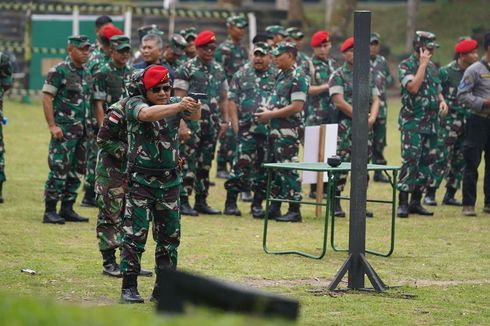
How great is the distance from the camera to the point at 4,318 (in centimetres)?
483

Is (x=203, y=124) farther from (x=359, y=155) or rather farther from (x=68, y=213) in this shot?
(x=359, y=155)

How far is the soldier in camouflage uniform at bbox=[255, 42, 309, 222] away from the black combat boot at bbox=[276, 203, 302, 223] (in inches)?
1.7

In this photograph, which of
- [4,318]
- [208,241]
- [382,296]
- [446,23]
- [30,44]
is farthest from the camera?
[446,23]

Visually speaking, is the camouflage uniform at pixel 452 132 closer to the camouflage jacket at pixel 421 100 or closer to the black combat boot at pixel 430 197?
the black combat boot at pixel 430 197

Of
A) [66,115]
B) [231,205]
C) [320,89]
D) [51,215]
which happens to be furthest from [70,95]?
[320,89]

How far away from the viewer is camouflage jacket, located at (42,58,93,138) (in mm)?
14289

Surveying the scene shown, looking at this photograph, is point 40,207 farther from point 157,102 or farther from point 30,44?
point 30,44

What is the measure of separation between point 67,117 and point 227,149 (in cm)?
565

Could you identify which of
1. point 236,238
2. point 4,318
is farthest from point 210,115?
point 4,318

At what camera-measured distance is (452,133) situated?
59.3 ft

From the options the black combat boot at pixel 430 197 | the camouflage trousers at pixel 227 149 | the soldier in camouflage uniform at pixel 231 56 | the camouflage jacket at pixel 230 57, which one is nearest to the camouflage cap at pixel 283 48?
the soldier in camouflage uniform at pixel 231 56

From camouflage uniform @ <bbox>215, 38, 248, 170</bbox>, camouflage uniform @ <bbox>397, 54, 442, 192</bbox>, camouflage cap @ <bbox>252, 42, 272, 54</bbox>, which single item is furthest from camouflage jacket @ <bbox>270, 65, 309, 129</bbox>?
camouflage uniform @ <bbox>215, 38, 248, 170</bbox>

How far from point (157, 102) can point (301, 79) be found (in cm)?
558

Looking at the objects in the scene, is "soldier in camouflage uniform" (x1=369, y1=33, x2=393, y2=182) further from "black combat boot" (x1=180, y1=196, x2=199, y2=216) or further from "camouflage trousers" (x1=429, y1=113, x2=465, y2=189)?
"black combat boot" (x1=180, y1=196, x2=199, y2=216)
